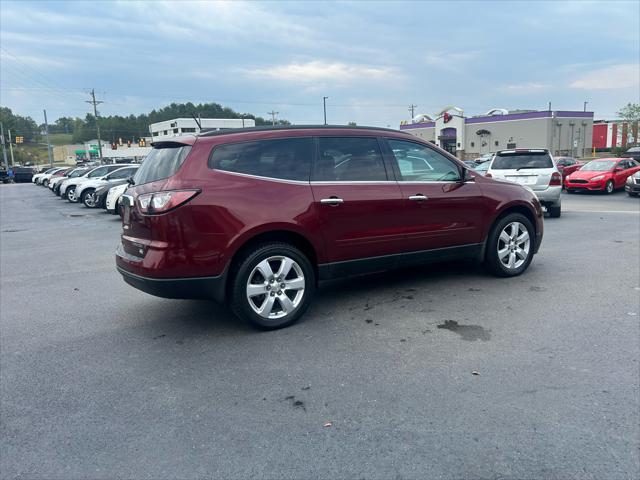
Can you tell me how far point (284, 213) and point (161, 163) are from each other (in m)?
1.25

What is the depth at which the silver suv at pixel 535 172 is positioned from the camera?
11828 mm

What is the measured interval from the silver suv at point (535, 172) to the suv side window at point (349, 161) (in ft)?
24.4

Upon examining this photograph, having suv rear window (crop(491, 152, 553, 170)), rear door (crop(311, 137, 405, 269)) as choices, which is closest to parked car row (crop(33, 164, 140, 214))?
suv rear window (crop(491, 152, 553, 170))

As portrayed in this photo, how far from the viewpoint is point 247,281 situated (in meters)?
4.34

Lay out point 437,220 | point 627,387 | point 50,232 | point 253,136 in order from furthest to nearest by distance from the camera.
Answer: point 50,232 < point 437,220 < point 253,136 < point 627,387

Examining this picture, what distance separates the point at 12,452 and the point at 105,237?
29.8ft

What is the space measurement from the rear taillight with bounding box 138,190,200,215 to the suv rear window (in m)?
10.1

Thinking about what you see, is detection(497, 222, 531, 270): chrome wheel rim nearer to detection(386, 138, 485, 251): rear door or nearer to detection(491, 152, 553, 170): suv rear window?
detection(386, 138, 485, 251): rear door

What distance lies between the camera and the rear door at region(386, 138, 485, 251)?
5.27 meters

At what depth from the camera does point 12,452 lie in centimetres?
279

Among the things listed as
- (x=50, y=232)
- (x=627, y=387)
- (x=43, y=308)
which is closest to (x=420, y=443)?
(x=627, y=387)

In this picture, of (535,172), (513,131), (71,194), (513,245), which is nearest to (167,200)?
(513,245)

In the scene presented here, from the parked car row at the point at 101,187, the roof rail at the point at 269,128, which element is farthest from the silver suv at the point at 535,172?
the parked car row at the point at 101,187

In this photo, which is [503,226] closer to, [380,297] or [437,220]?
[437,220]
